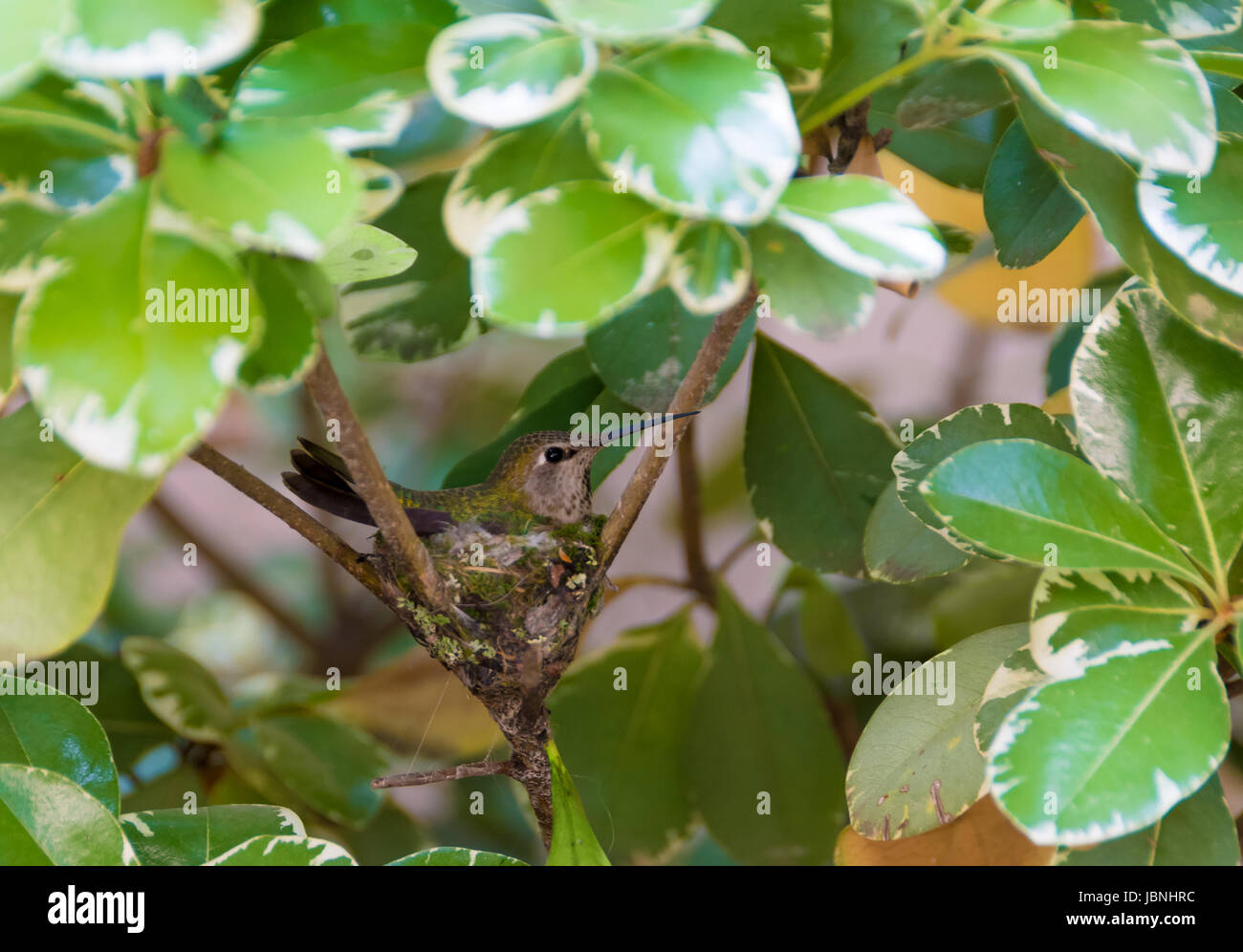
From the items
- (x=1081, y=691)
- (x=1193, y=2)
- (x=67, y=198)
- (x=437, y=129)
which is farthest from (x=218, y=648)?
(x=1193, y=2)

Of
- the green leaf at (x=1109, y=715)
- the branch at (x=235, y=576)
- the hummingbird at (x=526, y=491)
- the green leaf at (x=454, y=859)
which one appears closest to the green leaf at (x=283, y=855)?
the green leaf at (x=454, y=859)

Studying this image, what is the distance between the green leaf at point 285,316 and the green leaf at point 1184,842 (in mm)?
490

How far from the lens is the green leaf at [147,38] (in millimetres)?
305

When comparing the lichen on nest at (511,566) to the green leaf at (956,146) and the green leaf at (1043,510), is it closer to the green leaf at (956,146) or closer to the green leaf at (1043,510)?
the green leaf at (1043,510)

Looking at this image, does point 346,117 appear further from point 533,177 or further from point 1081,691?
point 1081,691

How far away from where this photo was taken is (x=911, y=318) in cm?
138

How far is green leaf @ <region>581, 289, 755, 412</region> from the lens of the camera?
707 millimetres

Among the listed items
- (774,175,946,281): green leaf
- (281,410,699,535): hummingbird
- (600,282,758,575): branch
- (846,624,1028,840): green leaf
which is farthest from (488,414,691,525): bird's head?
(774,175,946,281): green leaf

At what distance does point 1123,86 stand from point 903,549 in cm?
31

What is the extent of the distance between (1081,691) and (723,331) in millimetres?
249

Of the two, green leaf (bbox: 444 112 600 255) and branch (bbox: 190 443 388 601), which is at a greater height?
green leaf (bbox: 444 112 600 255)

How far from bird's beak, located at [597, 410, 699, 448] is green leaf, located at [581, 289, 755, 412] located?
0.06 ft

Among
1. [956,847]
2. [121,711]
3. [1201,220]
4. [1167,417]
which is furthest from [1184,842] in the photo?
[121,711]

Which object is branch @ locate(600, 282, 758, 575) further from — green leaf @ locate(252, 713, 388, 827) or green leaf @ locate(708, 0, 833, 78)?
green leaf @ locate(252, 713, 388, 827)
